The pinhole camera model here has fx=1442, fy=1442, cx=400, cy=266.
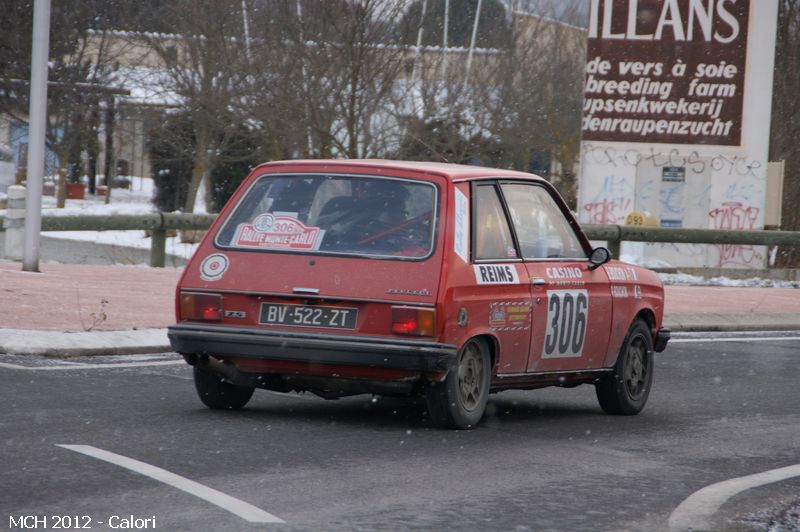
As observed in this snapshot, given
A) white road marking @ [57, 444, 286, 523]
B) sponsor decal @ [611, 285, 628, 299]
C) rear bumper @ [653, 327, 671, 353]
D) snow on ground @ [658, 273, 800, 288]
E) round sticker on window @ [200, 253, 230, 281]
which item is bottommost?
white road marking @ [57, 444, 286, 523]

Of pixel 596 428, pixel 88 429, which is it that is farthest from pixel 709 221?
pixel 88 429

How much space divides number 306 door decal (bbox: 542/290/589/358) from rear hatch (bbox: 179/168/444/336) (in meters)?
1.22

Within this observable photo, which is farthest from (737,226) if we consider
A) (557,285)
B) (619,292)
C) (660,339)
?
(557,285)

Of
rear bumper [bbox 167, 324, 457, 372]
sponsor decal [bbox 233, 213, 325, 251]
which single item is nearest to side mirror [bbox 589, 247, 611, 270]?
rear bumper [bbox 167, 324, 457, 372]

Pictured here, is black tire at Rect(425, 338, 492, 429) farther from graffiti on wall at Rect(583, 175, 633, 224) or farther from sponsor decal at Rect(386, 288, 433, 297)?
graffiti on wall at Rect(583, 175, 633, 224)

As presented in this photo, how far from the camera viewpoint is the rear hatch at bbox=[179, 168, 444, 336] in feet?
26.5

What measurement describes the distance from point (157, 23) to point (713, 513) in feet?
121

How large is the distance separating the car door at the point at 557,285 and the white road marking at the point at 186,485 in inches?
119

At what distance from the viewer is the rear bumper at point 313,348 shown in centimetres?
790

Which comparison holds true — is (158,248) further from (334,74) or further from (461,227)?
(461,227)

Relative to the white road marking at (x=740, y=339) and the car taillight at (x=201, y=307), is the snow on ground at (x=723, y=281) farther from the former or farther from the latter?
the car taillight at (x=201, y=307)

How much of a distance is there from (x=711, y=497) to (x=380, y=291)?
7.26ft

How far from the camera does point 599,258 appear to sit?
9547mm

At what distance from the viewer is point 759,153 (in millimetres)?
28266
